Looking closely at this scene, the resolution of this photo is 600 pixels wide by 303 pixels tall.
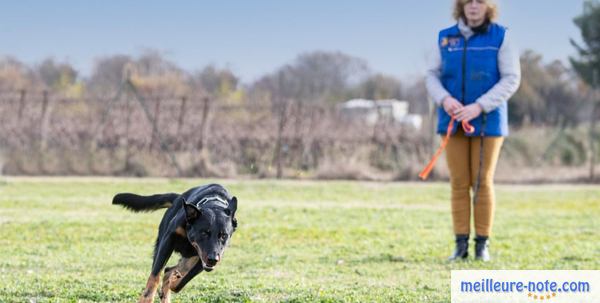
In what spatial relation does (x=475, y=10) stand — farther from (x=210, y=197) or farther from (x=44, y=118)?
(x=44, y=118)

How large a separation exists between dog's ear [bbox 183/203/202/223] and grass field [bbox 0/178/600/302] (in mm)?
1111

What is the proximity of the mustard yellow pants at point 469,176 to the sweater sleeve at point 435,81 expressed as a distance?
1.11ft

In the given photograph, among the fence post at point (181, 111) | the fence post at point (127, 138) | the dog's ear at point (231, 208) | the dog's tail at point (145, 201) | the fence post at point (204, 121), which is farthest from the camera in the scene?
the fence post at point (181, 111)

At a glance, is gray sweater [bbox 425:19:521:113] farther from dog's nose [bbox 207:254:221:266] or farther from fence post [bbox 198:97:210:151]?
fence post [bbox 198:97:210:151]

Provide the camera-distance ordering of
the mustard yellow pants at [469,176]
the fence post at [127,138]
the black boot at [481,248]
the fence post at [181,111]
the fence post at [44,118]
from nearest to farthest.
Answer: the mustard yellow pants at [469,176] < the black boot at [481,248] < the fence post at [127,138] < the fence post at [44,118] < the fence post at [181,111]

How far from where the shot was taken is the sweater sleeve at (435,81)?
771 centimetres

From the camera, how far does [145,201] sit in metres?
5.79

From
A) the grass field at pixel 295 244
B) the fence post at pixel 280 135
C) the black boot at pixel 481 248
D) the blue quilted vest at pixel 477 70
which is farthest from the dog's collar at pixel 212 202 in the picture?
the fence post at pixel 280 135

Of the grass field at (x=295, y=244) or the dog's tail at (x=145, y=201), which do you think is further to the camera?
the grass field at (x=295, y=244)

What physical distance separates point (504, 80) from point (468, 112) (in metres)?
0.46

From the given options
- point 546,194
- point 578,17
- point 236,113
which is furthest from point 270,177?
point 578,17

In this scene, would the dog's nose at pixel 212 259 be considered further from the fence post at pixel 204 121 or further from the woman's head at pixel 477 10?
the fence post at pixel 204 121

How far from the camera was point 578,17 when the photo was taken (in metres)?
37.9

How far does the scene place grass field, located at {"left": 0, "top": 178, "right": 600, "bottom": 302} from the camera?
20.1 feet
